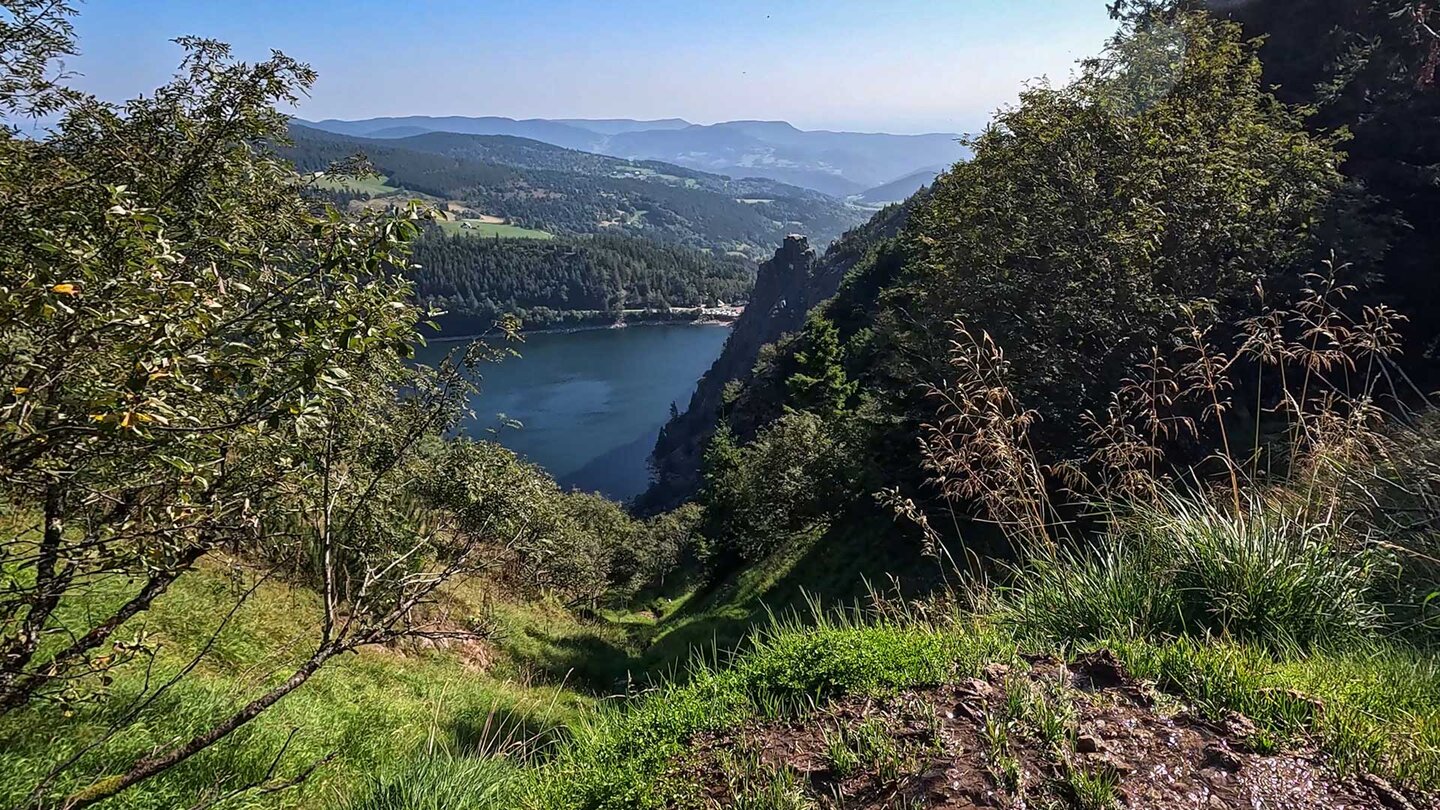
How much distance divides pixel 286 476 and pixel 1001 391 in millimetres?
4172

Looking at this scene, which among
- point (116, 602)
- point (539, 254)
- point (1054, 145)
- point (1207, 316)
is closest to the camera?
point (116, 602)

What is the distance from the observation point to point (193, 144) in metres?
4.46

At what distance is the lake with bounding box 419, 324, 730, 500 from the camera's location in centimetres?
9250

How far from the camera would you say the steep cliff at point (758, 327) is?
79688mm

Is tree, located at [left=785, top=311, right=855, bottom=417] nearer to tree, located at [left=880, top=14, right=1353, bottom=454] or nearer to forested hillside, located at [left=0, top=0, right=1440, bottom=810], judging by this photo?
tree, located at [left=880, top=14, right=1353, bottom=454]

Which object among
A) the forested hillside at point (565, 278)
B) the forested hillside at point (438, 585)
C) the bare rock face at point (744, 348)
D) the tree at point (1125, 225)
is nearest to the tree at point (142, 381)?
the forested hillside at point (438, 585)

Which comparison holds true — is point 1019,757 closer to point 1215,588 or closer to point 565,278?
point 1215,588

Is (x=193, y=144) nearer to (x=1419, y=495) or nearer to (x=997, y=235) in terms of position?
(x=1419, y=495)

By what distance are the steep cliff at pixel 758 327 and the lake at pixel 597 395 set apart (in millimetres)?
7259

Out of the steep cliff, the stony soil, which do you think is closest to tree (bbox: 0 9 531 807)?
the stony soil

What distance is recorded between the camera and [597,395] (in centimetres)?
11981

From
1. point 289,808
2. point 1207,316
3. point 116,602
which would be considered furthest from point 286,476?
point 1207,316

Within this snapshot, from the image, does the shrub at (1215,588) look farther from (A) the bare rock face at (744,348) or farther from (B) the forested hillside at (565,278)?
(B) the forested hillside at (565,278)

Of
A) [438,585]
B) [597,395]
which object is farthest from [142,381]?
[597,395]
